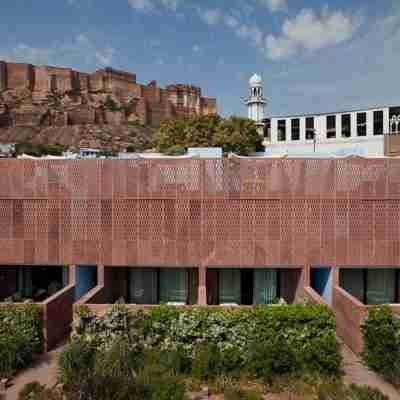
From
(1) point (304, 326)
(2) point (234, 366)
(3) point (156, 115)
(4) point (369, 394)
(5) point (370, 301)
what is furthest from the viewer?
(3) point (156, 115)

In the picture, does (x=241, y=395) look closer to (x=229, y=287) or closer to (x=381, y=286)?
(x=229, y=287)

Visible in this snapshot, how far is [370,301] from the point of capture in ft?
41.4

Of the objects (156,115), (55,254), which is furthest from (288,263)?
(156,115)

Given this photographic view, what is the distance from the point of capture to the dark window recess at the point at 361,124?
3709cm

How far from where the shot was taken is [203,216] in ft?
37.5

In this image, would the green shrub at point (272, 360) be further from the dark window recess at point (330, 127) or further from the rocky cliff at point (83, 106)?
the rocky cliff at point (83, 106)

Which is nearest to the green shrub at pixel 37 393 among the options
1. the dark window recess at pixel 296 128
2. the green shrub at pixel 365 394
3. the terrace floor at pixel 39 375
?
the terrace floor at pixel 39 375

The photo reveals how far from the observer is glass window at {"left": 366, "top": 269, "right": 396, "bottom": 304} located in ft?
41.3

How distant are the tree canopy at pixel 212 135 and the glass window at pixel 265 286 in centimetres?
2047

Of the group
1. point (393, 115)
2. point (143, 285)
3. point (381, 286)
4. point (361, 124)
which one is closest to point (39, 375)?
point (143, 285)

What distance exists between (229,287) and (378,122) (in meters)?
31.9

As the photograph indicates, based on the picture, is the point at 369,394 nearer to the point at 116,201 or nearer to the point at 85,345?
the point at 85,345

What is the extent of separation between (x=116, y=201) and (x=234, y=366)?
6385 mm

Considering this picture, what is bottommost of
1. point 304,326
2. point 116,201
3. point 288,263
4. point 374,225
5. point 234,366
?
point 234,366
